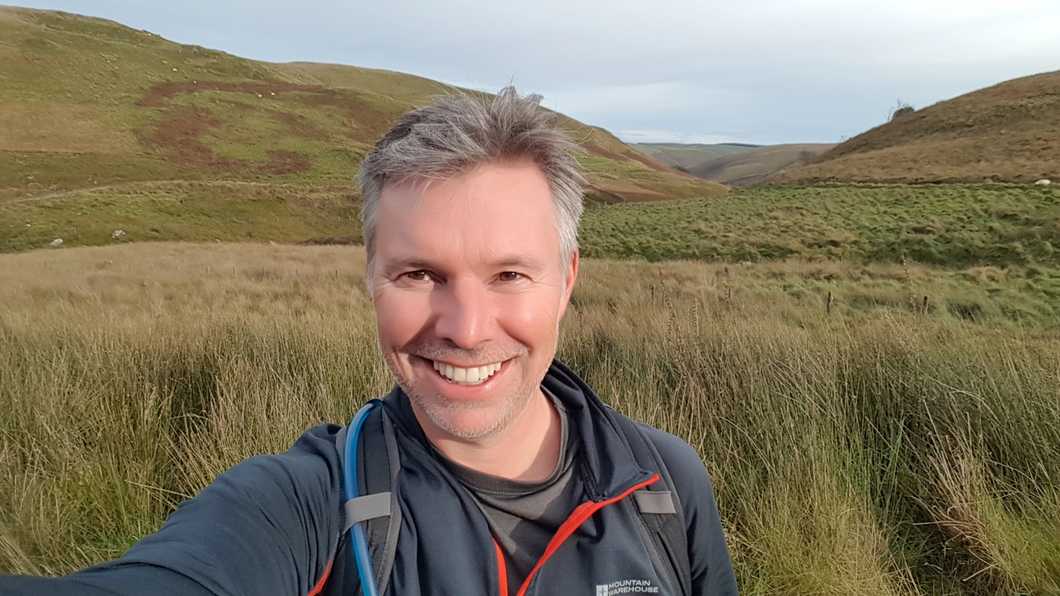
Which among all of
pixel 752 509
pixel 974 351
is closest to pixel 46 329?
pixel 752 509

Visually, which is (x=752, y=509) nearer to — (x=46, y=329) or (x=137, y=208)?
(x=46, y=329)

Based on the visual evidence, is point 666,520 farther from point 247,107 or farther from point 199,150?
point 247,107

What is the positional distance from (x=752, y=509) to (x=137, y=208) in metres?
37.9

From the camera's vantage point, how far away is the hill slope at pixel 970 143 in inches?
1446

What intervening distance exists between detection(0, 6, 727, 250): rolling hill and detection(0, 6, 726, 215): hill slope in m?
0.14

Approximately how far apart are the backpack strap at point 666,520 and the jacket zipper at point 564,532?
0.04 m

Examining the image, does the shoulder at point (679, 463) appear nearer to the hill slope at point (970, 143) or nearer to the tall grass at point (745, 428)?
the tall grass at point (745, 428)

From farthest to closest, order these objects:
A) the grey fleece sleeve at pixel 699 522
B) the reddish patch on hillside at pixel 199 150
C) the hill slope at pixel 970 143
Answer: the reddish patch on hillside at pixel 199 150 < the hill slope at pixel 970 143 < the grey fleece sleeve at pixel 699 522

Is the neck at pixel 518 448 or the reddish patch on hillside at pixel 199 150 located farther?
the reddish patch on hillside at pixel 199 150

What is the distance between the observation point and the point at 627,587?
1212 millimetres

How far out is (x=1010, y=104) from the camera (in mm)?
49844

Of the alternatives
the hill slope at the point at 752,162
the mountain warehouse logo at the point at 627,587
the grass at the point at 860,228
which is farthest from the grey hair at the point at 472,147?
the hill slope at the point at 752,162

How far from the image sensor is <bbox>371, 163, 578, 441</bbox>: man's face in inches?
49.7

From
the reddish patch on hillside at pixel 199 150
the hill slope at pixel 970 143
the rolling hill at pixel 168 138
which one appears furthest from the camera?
the reddish patch on hillside at pixel 199 150
